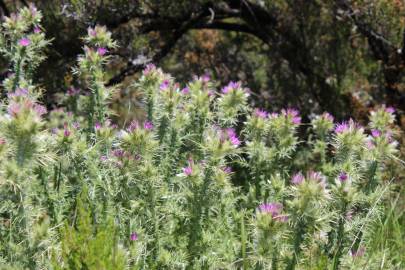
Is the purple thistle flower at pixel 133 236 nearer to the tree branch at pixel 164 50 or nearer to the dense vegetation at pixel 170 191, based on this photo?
the dense vegetation at pixel 170 191

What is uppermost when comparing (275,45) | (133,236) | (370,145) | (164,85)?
(164,85)

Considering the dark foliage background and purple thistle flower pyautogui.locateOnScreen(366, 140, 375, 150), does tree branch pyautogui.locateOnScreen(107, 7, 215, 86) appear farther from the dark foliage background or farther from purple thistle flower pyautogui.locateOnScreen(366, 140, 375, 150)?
purple thistle flower pyautogui.locateOnScreen(366, 140, 375, 150)

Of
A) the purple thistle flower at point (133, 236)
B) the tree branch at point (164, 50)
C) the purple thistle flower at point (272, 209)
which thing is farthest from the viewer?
the tree branch at point (164, 50)

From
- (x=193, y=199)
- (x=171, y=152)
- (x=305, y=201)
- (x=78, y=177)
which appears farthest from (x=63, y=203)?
(x=305, y=201)

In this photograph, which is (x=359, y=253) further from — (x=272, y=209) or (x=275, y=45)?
(x=275, y=45)

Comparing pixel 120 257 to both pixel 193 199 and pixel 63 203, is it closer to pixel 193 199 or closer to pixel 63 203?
pixel 193 199

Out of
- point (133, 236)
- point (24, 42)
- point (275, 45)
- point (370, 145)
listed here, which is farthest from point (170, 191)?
point (275, 45)

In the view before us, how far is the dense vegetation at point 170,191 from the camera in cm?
240

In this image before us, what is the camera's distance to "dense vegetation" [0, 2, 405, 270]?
2402 mm

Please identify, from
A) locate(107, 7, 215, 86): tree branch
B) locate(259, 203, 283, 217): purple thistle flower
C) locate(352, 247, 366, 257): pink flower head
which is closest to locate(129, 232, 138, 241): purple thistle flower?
locate(259, 203, 283, 217): purple thistle flower

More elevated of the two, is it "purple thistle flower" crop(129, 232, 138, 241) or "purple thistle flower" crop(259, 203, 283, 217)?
"purple thistle flower" crop(259, 203, 283, 217)

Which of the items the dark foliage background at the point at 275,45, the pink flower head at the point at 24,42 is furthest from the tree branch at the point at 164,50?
the pink flower head at the point at 24,42

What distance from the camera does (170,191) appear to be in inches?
125

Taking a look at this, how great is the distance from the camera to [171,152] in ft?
10.8
